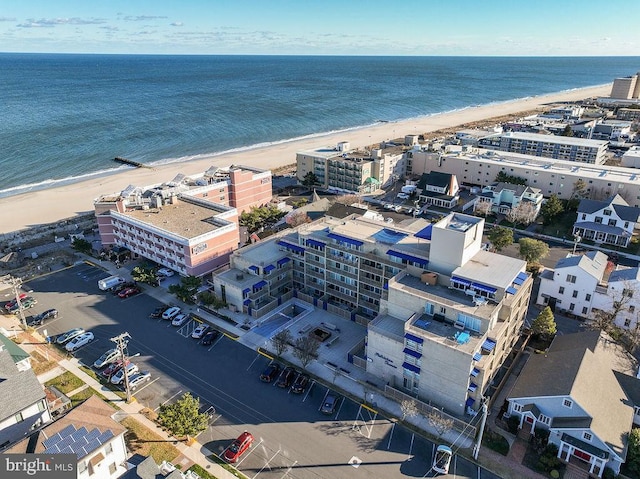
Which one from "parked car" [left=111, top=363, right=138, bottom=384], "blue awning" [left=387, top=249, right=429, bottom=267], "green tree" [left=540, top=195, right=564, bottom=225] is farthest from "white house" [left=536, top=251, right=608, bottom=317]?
"parked car" [left=111, top=363, right=138, bottom=384]

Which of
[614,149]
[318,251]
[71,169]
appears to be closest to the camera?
[318,251]

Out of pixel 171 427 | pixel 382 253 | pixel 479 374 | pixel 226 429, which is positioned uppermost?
pixel 382 253

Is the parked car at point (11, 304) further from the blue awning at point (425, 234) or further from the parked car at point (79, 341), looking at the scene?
the blue awning at point (425, 234)

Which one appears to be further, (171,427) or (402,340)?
(402,340)

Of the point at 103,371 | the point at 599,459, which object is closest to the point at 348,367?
the point at 599,459

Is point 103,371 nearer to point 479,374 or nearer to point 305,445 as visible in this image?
point 305,445

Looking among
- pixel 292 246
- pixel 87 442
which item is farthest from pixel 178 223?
pixel 87 442

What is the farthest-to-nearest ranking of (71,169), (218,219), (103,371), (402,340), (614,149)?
(614,149) → (71,169) → (218,219) → (103,371) → (402,340)
